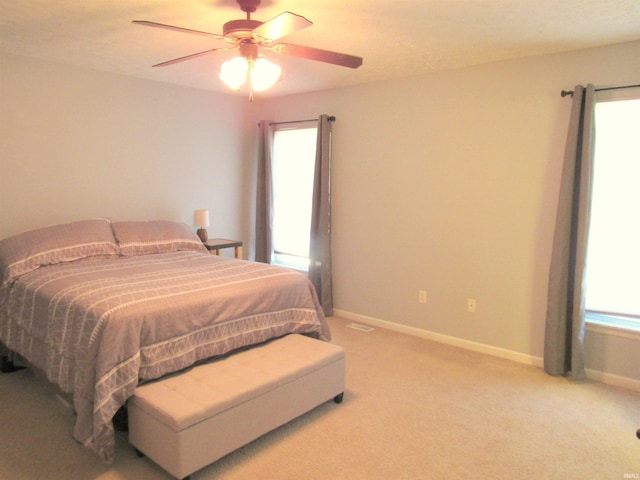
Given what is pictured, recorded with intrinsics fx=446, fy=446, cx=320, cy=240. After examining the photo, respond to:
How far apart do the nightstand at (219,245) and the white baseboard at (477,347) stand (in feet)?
3.91

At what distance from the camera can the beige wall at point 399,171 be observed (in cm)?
327

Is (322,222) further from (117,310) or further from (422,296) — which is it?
(117,310)

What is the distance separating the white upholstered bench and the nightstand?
1.90 m

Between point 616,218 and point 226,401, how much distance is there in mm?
2771

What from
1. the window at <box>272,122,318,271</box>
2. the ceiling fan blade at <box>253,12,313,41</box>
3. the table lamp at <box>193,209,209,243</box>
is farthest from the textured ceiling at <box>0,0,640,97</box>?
the table lamp at <box>193,209,209,243</box>

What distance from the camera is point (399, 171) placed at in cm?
402

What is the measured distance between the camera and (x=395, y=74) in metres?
3.81

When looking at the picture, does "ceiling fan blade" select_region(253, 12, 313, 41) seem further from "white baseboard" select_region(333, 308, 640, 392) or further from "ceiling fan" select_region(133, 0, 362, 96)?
"white baseboard" select_region(333, 308, 640, 392)

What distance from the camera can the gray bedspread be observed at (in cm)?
209

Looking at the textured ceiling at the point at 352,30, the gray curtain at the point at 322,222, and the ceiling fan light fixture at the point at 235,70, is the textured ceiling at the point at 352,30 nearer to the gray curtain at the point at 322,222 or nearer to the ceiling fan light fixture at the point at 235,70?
the ceiling fan light fixture at the point at 235,70

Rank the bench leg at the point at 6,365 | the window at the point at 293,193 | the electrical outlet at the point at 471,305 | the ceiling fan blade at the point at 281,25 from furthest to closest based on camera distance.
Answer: the window at the point at 293,193 < the electrical outlet at the point at 471,305 < the bench leg at the point at 6,365 < the ceiling fan blade at the point at 281,25

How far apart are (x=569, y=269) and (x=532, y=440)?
4.24 feet

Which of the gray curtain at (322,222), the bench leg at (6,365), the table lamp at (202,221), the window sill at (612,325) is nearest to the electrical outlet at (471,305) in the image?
the window sill at (612,325)

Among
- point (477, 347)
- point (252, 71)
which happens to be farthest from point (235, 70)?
point (477, 347)
